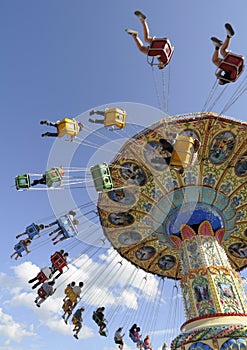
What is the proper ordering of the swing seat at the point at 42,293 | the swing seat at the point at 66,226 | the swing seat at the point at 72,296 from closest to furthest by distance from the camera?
1. the swing seat at the point at 66,226
2. the swing seat at the point at 42,293
3. the swing seat at the point at 72,296

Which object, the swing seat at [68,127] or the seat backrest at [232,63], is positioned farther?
the swing seat at [68,127]

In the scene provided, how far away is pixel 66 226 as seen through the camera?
1047 centimetres

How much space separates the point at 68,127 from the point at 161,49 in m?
3.25

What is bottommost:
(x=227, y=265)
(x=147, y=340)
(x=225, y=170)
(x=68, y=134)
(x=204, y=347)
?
(x=204, y=347)

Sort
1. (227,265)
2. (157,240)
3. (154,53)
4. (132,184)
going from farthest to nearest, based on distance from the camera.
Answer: (157,240)
(132,184)
(227,265)
(154,53)

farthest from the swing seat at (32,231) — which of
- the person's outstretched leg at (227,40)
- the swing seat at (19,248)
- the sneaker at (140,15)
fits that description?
the person's outstretched leg at (227,40)

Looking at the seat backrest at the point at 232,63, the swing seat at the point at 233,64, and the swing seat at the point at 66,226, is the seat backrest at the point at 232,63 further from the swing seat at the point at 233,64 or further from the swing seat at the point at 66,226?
the swing seat at the point at 66,226

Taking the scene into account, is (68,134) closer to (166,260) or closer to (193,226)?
(193,226)

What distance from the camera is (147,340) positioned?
13750 millimetres

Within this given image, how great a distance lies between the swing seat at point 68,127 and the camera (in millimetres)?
8948

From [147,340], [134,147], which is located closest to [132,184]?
[134,147]

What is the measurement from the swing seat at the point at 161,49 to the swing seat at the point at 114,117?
5.51 feet

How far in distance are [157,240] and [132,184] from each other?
2900 mm

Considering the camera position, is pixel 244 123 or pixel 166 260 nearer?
pixel 244 123
